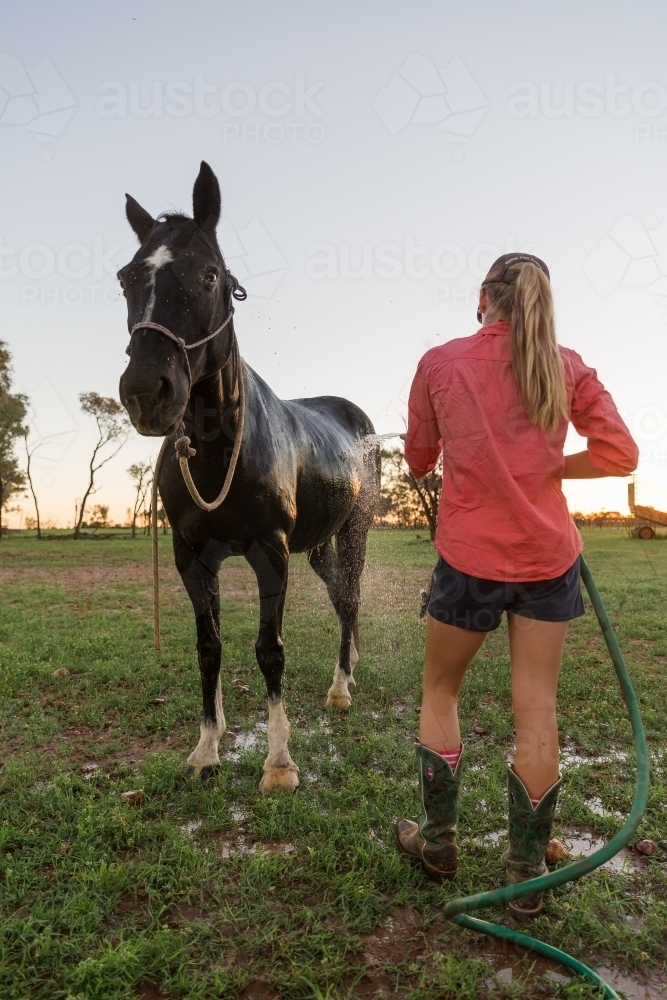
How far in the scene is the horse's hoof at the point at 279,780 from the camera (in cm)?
343

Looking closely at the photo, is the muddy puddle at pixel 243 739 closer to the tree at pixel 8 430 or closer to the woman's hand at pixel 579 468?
the woman's hand at pixel 579 468

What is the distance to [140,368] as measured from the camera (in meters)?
2.72

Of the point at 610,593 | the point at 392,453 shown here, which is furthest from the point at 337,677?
the point at 392,453

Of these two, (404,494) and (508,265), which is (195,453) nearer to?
(508,265)

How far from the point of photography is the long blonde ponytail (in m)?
2.25

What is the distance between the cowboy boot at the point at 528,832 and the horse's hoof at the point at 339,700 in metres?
2.47

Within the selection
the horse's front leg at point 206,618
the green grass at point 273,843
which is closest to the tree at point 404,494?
the green grass at point 273,843

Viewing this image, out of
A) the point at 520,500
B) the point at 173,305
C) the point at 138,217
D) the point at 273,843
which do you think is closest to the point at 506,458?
the point at 520,500

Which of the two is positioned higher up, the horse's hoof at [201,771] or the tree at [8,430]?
the tree at [8,430]

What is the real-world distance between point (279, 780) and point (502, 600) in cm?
185

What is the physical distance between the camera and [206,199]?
11.0 ft

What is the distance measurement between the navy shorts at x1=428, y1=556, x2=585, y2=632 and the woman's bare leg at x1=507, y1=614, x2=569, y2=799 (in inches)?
1.9

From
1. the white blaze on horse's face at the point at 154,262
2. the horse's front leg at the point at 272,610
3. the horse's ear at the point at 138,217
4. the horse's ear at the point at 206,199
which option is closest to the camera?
the white blaze on horse's face at the point at 154,262

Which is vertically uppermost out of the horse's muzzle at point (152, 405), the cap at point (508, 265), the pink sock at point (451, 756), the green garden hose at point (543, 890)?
the cap at point (508, 265)
